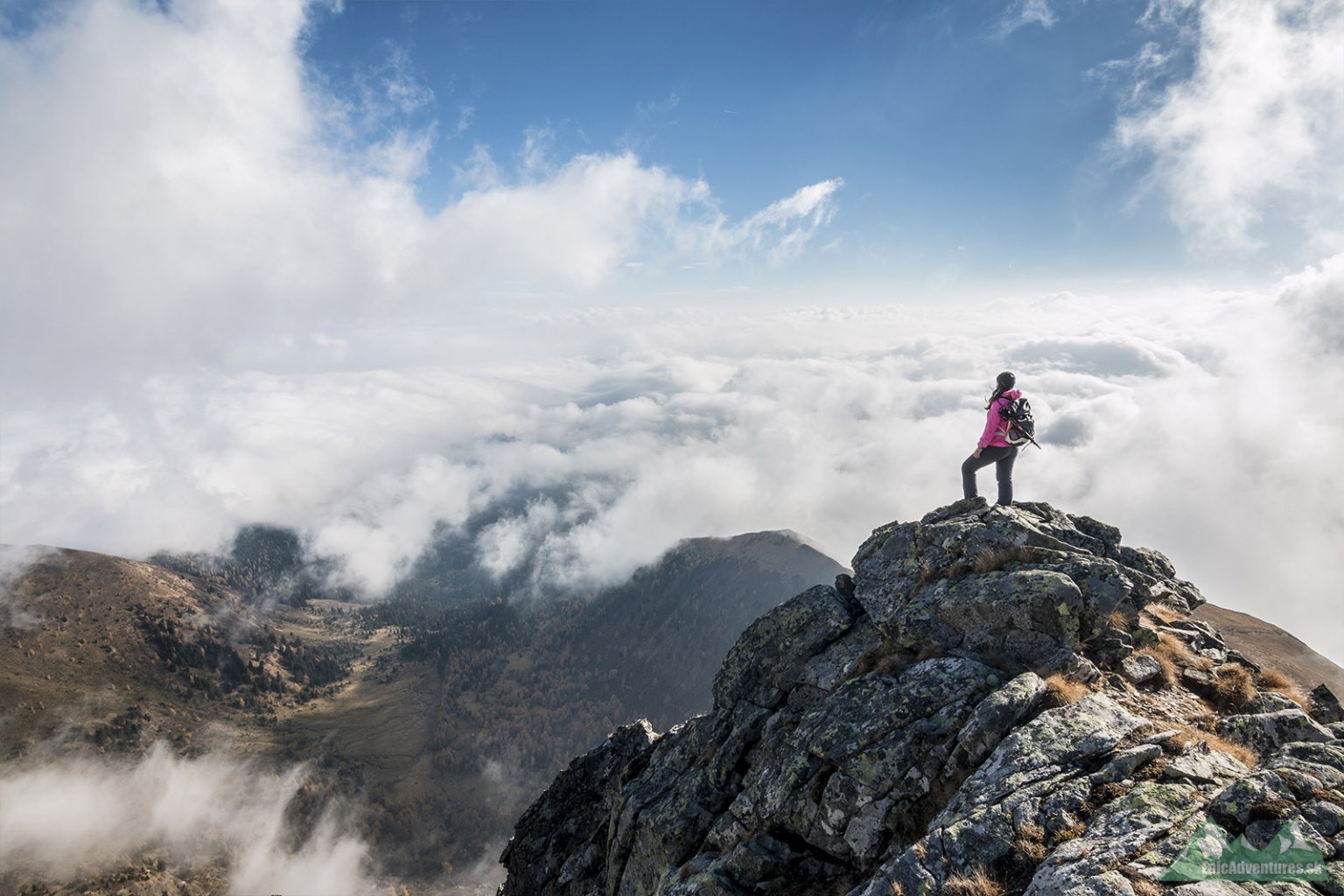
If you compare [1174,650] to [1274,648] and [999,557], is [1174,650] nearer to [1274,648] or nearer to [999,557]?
[999,557]

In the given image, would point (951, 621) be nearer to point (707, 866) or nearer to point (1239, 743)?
point (1239, 743)

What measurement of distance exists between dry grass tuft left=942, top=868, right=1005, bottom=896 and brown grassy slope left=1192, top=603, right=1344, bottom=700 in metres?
74.9

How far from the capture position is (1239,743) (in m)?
15.1

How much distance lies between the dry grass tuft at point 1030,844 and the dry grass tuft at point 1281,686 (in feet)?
46.5

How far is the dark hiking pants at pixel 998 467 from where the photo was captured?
91.2 feet

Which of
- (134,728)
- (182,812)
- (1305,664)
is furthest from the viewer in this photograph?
(134,728)

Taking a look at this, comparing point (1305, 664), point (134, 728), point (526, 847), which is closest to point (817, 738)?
point (526, 847)

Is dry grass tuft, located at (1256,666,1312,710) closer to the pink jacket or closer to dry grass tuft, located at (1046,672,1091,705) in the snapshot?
dry grass tuft, located at (1046,672,1091,705)

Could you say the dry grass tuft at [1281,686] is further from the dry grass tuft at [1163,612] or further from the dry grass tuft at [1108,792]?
the dry grass tuft at [1108,792]

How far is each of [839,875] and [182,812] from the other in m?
244

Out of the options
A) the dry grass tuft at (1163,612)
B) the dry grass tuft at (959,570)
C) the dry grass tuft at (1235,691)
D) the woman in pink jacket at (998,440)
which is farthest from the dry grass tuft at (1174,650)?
the woman in pink jacket at (998,440)

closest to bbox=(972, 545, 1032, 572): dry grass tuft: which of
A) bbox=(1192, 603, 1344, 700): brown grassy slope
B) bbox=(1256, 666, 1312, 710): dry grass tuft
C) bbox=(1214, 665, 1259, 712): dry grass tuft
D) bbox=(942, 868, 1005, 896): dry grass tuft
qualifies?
bbox=(1214, 665, 1259, 712): dry grass tuft

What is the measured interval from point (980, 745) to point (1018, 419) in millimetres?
17027

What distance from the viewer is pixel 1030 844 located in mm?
12492
